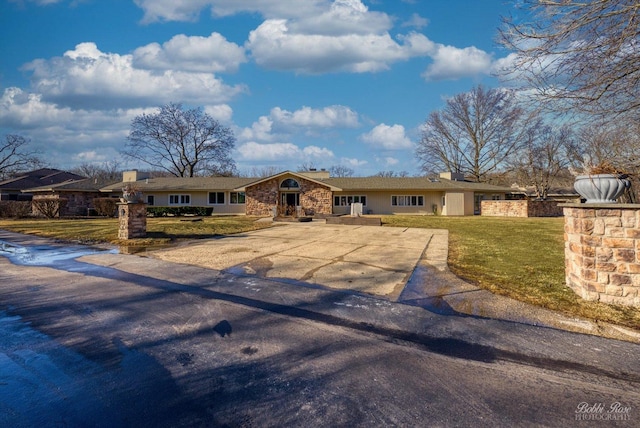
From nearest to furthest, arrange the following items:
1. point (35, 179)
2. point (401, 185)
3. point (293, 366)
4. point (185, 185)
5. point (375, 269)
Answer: point (293, 366)
point (375, 269)
point (401, 185)
point (185, 185)
point (35, 179)

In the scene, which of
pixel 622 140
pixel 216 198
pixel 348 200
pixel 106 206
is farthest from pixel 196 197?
pixel 622 140

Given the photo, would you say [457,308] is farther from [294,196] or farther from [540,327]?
[294,196]

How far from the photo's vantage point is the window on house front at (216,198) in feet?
102

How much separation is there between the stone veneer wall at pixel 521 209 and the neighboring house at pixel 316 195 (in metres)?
1.52

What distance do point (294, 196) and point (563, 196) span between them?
1271 inches

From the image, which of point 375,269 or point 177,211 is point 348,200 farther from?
point 375,269

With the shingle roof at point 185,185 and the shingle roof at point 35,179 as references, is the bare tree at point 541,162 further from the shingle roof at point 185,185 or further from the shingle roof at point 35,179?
the shingle roof at point 35,179

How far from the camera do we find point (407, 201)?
100 feet

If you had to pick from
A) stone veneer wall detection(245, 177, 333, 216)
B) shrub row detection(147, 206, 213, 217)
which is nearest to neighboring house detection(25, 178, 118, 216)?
shrub row detection(147, 206, 213, 217)

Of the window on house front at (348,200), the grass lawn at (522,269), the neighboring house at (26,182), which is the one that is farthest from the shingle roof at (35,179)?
the window on house front at (348,200)

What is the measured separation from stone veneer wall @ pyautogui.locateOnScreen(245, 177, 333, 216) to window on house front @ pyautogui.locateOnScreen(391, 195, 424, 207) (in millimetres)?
5990

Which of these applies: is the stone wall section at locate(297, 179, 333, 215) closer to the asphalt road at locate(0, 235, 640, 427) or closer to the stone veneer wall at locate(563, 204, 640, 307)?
the asphalt road at locate(0, 235, 640, 427)

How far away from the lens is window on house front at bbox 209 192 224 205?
31234 millimetres

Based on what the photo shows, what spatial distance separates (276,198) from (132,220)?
17.3 m
